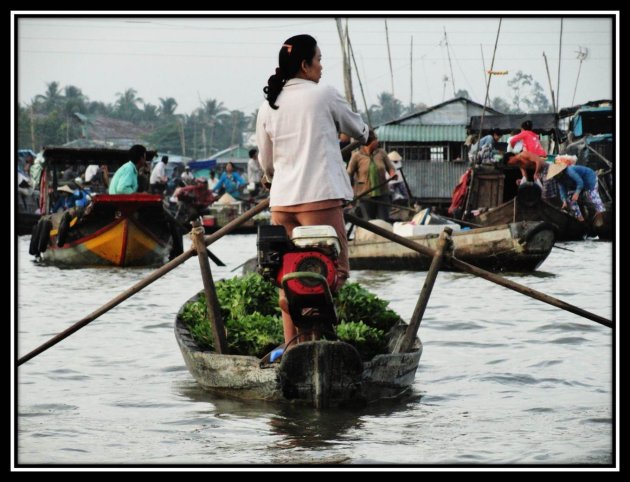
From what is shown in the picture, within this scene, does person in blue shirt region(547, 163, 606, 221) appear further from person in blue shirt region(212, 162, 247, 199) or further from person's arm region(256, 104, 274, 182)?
person's arm region(256, 104, 274, 182)

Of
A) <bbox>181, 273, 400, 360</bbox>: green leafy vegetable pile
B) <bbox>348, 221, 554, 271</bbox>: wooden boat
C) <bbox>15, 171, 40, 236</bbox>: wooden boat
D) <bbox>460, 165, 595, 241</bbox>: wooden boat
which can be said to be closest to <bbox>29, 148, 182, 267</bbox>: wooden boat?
<bbox>348, 221, 554, 271</bbox>: wooden boat

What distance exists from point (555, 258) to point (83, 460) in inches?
476

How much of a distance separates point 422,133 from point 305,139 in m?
25.1

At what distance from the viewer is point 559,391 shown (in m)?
6.37

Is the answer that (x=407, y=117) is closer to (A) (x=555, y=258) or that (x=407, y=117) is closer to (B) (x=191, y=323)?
(A) (x=555, y=258)

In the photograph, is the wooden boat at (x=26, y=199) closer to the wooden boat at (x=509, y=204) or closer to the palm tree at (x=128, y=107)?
the wooden boat at (x=509, y=204)

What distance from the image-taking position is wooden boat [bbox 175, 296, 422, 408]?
5.36 metres

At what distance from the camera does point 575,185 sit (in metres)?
18.3

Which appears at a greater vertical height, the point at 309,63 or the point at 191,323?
the point at 309,63

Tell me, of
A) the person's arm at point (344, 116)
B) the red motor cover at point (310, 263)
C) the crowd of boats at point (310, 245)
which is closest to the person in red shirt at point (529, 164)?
the crowd of boats at point (310, 245)

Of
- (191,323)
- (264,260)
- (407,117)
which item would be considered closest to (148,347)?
(191,323)

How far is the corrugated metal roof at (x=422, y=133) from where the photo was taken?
30.2 metres

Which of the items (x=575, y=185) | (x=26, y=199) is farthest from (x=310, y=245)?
(x=26, y=199)

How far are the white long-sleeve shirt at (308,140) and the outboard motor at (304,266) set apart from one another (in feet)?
1.27
